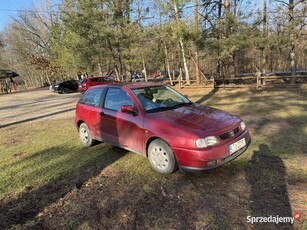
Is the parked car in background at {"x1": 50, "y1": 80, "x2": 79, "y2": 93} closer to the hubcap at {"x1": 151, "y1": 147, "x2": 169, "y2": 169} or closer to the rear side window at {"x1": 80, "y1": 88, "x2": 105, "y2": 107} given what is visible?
the rear side window at {"x1": 80, "y1": 88, "x2": 105, "y2": 107}

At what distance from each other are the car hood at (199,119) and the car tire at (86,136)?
219 cm

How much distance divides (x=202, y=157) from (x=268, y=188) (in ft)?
3.25

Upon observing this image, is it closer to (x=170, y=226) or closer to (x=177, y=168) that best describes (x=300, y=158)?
(x=177, y=168)

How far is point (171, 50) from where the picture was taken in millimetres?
21828

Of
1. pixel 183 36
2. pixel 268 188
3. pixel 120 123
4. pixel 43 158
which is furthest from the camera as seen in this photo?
pixel 183 36

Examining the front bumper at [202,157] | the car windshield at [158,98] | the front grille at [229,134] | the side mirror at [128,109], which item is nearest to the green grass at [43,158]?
the side mirror at [128,109]

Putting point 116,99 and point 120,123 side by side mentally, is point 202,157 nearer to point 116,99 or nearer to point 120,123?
point 120,123

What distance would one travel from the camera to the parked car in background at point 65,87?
23922mm

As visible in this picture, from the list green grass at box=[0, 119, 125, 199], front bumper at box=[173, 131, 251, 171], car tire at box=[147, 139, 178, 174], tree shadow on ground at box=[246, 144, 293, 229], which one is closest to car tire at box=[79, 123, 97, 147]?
green grass at box=[0, 119, 125, 199]

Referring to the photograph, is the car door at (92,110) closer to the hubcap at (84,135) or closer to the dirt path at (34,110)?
the hubcap at (84,135)

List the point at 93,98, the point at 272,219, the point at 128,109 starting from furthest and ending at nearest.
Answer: the point at 93,98 → the point at 128,109 → the point at 272,219

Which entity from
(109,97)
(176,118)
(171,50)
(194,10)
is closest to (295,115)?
(176,118)

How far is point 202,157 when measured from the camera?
11.1ft

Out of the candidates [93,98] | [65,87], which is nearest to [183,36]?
[93,98]
